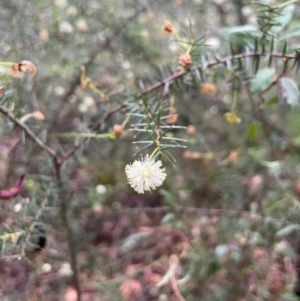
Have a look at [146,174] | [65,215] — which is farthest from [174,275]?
[146,174]

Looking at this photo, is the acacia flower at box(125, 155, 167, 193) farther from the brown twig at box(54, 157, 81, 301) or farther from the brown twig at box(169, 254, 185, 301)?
the brown twig at box(169, 254, 185, 301)

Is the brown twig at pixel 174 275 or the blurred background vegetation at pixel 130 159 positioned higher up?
the blurred background vegetation at pixel 130 159

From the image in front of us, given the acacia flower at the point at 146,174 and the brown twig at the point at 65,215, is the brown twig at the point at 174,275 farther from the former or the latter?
the acacia flower at the point at 146,174

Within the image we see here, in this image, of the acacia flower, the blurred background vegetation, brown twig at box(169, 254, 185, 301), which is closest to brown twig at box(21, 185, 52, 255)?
the blurred background vegetation

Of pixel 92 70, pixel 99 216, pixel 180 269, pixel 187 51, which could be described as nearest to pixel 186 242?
pixel 180 269

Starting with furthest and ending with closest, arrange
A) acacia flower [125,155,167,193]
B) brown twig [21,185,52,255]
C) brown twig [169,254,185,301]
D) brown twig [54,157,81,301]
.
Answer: brown twig [169,254,185,301], brown twig [54,157,81,301], brown twig [21,185,52,255], acacia flower [125,155,167,193]

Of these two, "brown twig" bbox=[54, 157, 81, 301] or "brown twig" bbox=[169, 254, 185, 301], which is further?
"brown twig" bbox=[169, 254, 185, 301]

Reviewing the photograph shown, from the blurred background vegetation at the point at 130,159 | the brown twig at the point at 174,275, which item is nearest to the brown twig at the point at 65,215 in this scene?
the blurred background vegetation at the point at 130,159
